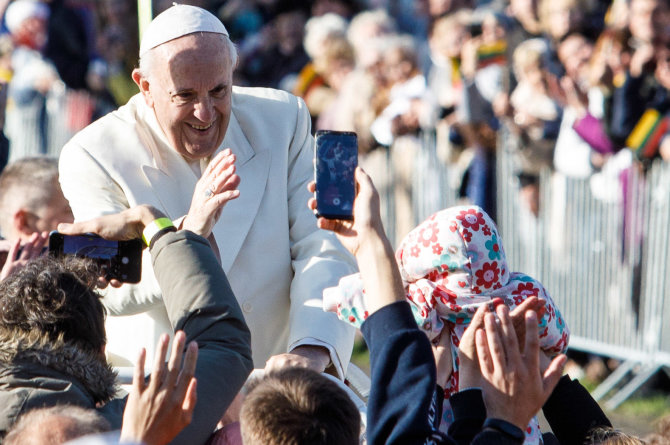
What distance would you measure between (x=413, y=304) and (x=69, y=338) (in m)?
0.86

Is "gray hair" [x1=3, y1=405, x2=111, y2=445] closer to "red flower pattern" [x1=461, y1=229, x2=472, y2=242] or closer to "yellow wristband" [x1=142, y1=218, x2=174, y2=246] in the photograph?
"yellow wristband" [x1=142, y1=218, x2=174, y2=246]

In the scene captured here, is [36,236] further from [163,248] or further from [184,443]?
[184,443]

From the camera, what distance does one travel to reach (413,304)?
2.89 meters

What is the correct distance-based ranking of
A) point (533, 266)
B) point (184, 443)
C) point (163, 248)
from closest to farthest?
point (184, 443) → point (163, 248) → point (533, 266)

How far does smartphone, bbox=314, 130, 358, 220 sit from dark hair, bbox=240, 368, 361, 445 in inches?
17.1

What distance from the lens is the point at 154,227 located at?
3021 mm

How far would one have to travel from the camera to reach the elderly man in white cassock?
12.1 feet

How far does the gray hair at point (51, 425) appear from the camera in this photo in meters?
2.30

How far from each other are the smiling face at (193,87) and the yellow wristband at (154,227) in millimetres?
720

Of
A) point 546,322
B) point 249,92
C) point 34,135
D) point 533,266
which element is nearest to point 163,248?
point 546,322

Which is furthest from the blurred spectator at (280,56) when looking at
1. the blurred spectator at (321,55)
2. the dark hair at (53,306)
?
the dark hair at (53,306)

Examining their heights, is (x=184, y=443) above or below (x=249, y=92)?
below

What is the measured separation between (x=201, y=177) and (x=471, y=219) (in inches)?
43.2

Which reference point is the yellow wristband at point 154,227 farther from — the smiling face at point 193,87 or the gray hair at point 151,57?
the gray hair at point 151,57
